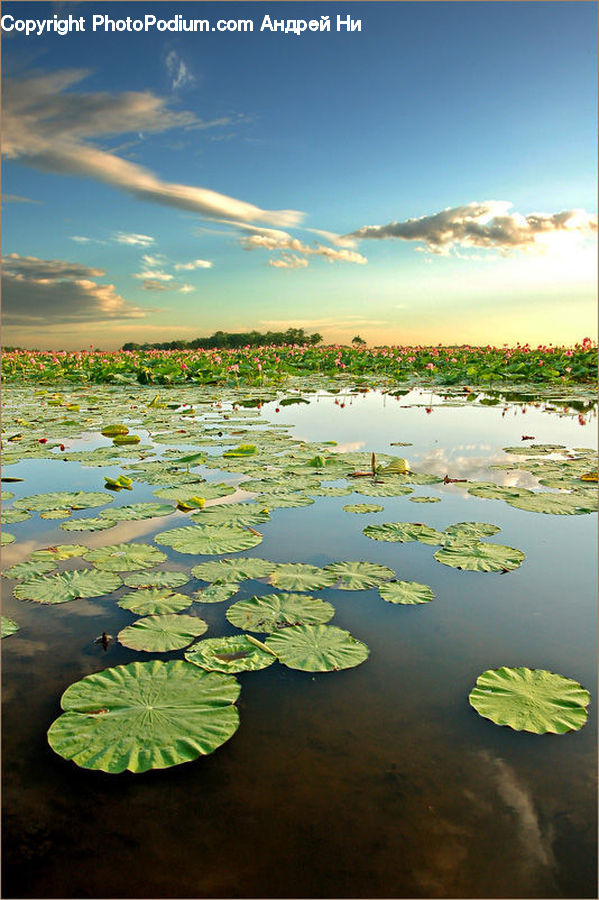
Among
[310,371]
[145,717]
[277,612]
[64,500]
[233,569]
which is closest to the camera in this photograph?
[145,717]

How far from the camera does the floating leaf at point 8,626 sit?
6.02 ft

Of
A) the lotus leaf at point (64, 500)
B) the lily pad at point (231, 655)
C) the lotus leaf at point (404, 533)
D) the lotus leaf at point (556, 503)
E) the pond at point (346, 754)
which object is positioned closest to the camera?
the pond at point (346, 754)

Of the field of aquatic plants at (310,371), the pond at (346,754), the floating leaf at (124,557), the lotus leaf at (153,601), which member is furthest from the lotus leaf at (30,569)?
the field of aquatic plants at (310,371)

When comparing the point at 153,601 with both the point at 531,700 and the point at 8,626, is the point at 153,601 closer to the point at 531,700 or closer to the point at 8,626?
the point at 8,626

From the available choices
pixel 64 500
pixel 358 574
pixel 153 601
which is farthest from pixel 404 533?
pixel 64 500

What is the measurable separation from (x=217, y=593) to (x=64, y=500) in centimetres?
171

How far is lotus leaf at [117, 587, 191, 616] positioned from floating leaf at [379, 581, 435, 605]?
0.74m

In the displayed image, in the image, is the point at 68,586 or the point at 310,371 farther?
the point at 310,371

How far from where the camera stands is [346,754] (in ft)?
4.25

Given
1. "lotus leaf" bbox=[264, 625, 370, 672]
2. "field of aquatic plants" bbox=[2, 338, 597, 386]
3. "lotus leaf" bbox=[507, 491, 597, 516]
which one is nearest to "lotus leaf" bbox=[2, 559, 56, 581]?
"lotus leaf" bbox=[264, 625, 370, 672]

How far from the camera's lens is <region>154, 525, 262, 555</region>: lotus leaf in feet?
8.36

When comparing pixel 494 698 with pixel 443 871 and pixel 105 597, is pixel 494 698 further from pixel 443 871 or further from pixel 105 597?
pixel 105 597

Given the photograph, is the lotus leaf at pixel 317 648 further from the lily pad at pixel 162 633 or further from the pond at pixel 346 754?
the lily pad at pixel 162 633

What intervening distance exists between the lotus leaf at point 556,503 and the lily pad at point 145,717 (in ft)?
7.43
